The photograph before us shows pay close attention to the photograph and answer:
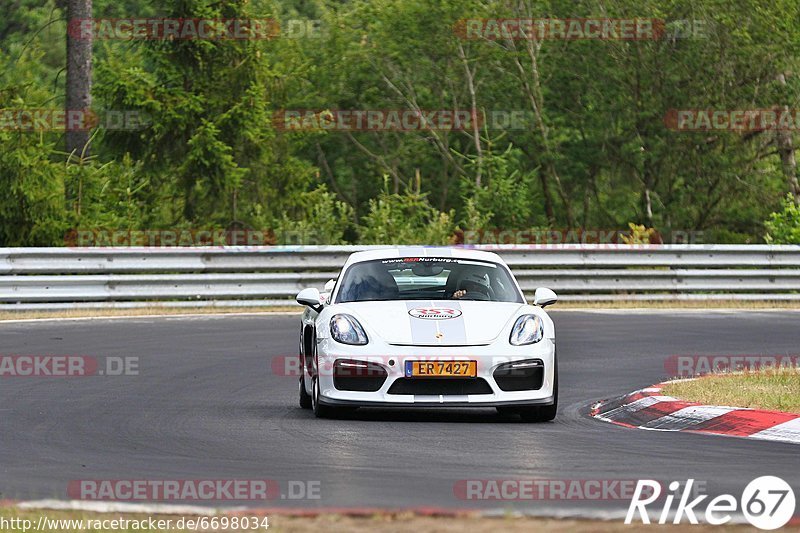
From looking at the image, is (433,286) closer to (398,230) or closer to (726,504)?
(726,504)

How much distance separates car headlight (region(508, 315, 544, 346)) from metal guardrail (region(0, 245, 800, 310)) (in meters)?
11.1

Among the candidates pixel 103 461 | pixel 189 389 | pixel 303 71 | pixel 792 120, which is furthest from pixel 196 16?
pixel 103 461

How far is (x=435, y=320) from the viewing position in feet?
35.9

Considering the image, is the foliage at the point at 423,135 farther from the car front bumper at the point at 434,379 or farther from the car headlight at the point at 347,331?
the car front bumper at the point at 434,379

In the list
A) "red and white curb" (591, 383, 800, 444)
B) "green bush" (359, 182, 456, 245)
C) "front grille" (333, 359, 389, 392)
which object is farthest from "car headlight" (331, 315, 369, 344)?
"green bush" (359, 182, 456, 245)

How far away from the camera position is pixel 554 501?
7.08m

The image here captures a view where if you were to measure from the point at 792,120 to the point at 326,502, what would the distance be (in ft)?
105

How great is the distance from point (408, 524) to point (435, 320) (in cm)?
465

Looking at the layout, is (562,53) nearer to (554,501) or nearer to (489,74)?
(489,74)
